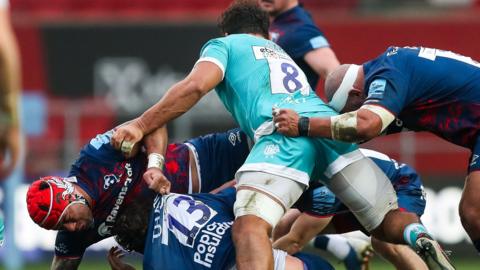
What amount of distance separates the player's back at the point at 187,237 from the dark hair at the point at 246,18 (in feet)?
4.71

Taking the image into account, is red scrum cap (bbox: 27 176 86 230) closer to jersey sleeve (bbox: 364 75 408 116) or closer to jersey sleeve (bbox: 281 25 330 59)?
jersey sleeve (bbox: 364 75 408 116)

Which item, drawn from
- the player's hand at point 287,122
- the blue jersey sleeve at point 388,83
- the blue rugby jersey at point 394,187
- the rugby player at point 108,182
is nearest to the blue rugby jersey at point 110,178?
the rugby player at point 108,182

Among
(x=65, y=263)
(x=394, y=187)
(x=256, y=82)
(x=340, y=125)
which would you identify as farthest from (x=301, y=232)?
(x=65, y=263)

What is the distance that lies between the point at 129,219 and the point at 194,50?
8.71 meters

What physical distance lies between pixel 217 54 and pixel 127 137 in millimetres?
694

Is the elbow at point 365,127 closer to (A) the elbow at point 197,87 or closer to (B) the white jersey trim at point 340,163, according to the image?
(B) the white jersey trim at point 340,163

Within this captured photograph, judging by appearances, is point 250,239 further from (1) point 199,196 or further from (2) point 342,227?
(2) point 342,227

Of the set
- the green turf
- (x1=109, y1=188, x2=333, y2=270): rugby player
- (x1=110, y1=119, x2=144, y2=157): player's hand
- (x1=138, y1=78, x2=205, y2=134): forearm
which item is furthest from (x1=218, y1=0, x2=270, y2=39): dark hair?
the green turf

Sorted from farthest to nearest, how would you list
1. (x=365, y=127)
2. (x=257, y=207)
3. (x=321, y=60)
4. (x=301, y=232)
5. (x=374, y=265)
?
(x=374, y=265) < (x=321, y=60) < (x=301, y=232) < (x=365, y=127) < (x=257, y=207)

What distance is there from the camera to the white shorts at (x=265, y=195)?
5.55m

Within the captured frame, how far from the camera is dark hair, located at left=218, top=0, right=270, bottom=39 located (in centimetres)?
655

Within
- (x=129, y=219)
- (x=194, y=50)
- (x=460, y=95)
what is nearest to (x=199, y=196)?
(x=129, y=219)

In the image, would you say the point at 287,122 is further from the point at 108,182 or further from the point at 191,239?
the point at 108,182

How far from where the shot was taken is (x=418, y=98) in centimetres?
595
